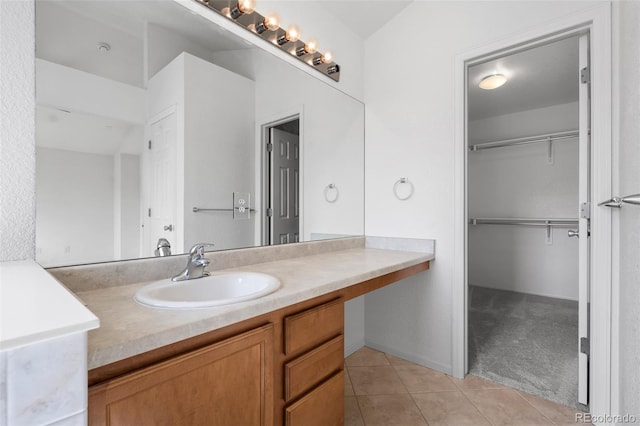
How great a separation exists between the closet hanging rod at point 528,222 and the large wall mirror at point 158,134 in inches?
114

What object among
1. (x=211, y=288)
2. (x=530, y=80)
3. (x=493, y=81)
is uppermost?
(x=530, y=80)

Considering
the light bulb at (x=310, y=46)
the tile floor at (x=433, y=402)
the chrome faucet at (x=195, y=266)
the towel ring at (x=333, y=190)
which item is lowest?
the tile floor at (x=433, y=402)

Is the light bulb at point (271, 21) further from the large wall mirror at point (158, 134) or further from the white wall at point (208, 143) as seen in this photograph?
the white wall at point (208, 143)

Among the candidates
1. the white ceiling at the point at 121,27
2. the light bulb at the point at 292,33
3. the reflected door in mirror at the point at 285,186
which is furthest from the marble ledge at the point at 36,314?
the light bulb at the point at 292,33

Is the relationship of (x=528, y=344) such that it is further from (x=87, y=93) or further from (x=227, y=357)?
(x=87, y=93)

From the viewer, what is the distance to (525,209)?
3.67 metres

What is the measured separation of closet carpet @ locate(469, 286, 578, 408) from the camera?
1811 millimetres

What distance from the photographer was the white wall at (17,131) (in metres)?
0.89

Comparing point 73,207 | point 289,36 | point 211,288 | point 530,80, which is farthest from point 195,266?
point 530,80

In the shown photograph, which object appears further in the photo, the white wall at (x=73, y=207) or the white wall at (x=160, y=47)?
the white wall at (x=160, y=47)

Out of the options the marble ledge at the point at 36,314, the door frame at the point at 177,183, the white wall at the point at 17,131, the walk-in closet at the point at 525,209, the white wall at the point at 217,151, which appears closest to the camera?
the marble ledge at the point at 36,314
